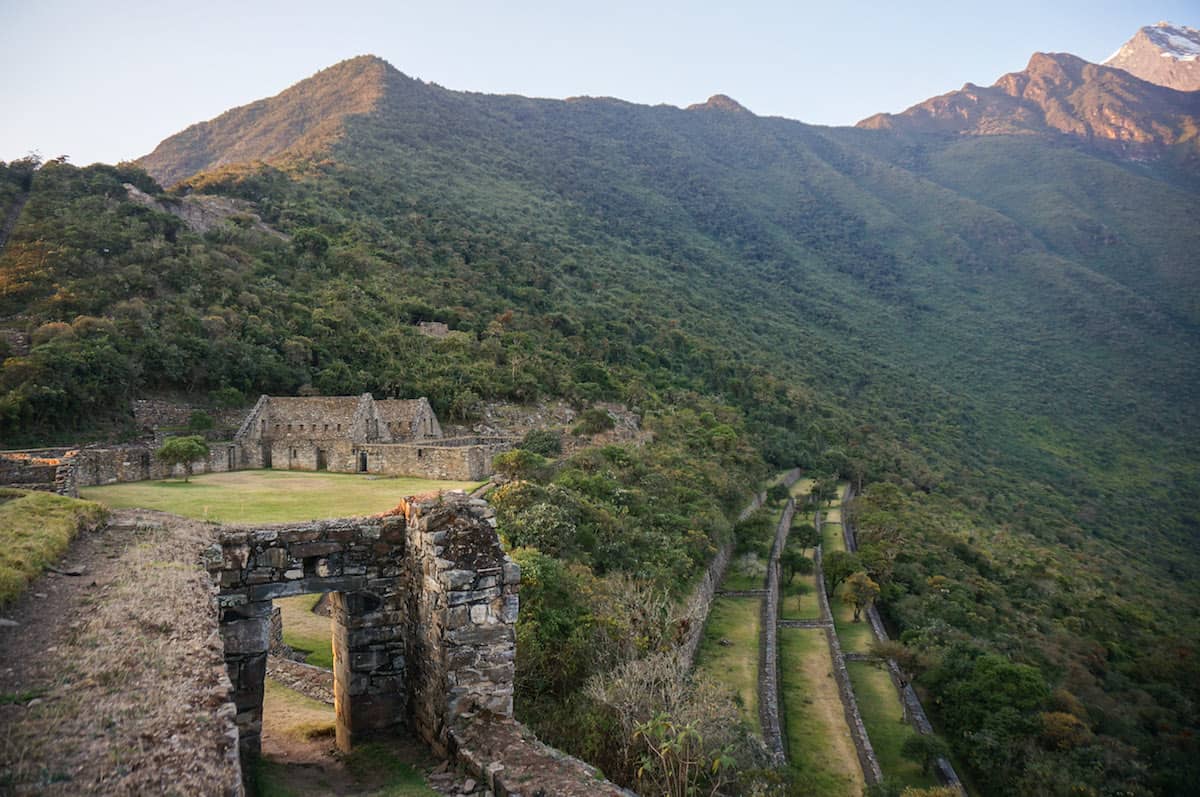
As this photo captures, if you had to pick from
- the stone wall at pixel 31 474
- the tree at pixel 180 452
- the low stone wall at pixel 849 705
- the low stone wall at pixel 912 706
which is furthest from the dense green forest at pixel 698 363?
the stone wall at pixel 31 474

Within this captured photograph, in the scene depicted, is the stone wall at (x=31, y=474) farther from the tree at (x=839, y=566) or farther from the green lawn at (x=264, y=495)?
the tree at (x=839, y=566)

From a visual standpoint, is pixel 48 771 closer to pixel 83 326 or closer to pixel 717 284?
pixel 83 326

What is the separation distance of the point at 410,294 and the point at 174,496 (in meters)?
36.8

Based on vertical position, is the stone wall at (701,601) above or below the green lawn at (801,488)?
above

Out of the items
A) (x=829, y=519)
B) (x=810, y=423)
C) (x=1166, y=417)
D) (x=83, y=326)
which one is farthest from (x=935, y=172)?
(x=83, y=326)

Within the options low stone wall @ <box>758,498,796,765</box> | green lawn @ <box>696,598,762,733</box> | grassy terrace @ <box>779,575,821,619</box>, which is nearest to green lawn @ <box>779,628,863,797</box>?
low stone wall @ <box>758,498,796,765</box>

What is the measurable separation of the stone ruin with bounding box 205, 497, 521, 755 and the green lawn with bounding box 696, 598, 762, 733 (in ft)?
47.8

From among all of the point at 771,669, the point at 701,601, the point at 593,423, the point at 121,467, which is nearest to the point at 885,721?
the point at 771,669

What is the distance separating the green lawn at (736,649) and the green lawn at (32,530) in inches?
660

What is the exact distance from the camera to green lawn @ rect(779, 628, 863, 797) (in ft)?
64.9

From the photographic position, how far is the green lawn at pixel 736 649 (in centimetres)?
2289

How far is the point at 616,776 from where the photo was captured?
1002 cm

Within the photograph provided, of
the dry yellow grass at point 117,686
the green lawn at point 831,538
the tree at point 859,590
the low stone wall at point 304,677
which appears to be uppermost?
the dry yellow grass at point 117,686

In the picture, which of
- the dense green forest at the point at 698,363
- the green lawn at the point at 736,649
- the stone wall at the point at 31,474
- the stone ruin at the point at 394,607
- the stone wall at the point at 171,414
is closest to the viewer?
the stone ruin at the point at 394,607
